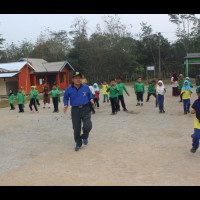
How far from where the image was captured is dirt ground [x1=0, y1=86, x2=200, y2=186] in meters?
4.56

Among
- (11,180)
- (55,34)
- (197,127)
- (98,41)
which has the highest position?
(55,34)

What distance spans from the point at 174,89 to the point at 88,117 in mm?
12939

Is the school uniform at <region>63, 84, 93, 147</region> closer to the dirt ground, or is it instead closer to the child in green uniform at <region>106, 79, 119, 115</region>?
the dirt ground

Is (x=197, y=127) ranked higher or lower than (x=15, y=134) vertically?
higher

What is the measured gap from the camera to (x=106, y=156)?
5824 mm

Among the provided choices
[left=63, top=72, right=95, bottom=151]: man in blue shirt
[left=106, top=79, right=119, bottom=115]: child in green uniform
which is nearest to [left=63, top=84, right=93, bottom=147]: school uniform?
[left=63, top=72, right=95, bottom=151]: man in blue shirt

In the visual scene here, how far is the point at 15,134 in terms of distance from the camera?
350 inches

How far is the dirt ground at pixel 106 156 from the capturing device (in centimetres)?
456

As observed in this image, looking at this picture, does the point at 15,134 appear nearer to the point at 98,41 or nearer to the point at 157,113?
the point at 157,113

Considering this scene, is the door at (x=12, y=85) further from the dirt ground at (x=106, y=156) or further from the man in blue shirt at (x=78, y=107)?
the man in blue shirt at (x=78, y=107)

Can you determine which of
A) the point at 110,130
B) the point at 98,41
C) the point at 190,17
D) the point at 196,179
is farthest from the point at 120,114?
the point at 190,17

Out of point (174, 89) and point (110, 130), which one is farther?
point (174, 89)

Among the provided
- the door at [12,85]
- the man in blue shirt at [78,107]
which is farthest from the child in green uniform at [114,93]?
the door at [12,85]

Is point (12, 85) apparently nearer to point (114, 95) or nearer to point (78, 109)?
point (114, 95)
